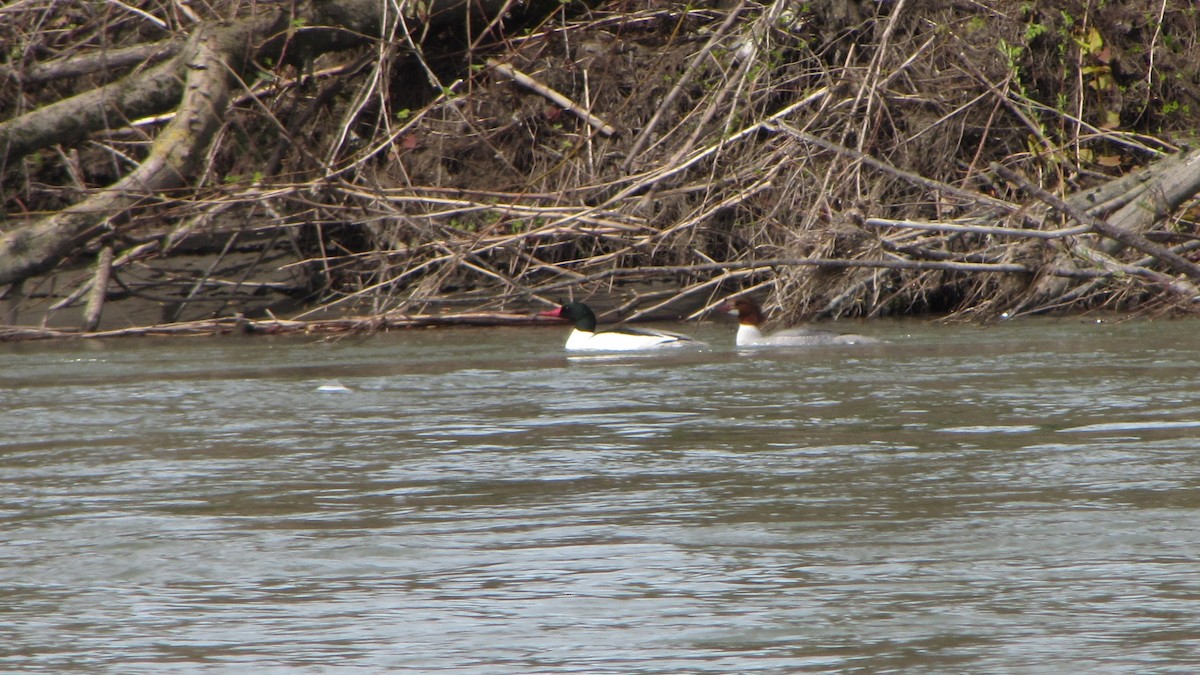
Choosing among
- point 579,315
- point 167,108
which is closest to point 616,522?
point 579,315

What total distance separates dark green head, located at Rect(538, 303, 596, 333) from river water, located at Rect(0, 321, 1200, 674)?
3331 mm

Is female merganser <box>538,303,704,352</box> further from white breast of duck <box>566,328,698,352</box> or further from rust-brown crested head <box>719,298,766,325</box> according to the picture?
rust-brown crested head <box>719,298,766,325</box>

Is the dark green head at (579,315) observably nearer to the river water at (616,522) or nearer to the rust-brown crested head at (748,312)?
the rust-brown crested head at (748,312)

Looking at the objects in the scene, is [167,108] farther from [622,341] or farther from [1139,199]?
[1139,199]

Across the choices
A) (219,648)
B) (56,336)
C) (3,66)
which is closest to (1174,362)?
(219,648)

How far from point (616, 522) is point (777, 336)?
6152 mm

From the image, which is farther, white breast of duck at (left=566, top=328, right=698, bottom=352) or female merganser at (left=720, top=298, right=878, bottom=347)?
white breast of duck at (left=566, top=328, right=698, bottom=352)

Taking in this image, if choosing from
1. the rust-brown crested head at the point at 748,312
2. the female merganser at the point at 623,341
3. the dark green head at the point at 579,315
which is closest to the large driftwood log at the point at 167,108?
the dark green head at the point at 579,315

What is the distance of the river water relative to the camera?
3230 millimetres

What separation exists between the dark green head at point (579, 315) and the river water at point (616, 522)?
3331mm

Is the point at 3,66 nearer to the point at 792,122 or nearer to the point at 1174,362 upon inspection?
the point at 792,122

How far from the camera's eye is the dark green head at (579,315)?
11.9 meters

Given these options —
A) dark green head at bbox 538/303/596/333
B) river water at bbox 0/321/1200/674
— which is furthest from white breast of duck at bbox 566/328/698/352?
river water at bbox 0/321/1200/674

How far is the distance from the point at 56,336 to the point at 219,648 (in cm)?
902
